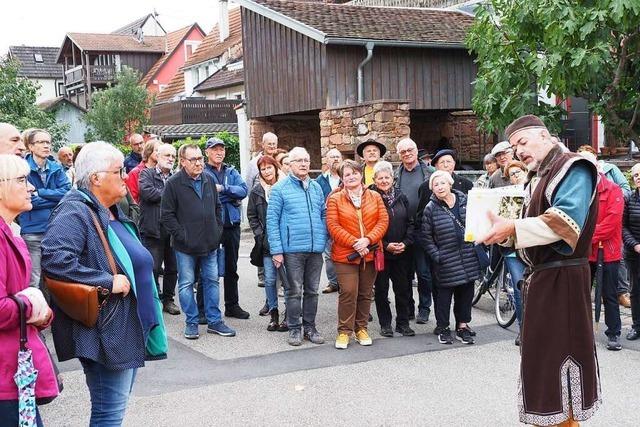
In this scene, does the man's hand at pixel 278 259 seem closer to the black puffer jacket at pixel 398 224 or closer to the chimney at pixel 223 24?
the black puffer jacket at pixel 398 224

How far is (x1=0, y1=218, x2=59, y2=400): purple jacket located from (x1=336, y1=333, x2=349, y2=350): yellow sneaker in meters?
4.01

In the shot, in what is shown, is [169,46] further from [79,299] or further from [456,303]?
[79,299]

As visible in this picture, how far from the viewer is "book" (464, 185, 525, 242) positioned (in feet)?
13.2

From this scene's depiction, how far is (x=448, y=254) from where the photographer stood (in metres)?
7.18

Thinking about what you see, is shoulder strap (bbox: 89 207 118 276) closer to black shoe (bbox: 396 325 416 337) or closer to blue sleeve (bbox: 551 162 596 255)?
blue sleeve (bbox: 551 162 596 255)

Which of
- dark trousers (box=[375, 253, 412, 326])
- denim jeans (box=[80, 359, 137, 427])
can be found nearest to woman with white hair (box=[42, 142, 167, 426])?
denim jeans (box=[80, 359, 137, 427])

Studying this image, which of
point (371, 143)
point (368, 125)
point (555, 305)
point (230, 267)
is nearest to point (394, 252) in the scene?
point (371, 143)

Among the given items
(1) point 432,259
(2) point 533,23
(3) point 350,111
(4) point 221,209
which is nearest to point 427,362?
(1) point 432,259

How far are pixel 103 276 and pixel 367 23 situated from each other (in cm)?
1527

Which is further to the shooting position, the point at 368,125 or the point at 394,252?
the point at 368,125

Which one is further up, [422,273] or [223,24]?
[223,24]

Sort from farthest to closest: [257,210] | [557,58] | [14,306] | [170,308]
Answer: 1. [557,58]
2. [170,308]
3. [257,210]
4. [14,306]

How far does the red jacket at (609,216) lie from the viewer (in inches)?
267

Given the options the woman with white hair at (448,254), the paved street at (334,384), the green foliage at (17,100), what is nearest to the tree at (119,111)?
the green foliage at (17,100)
